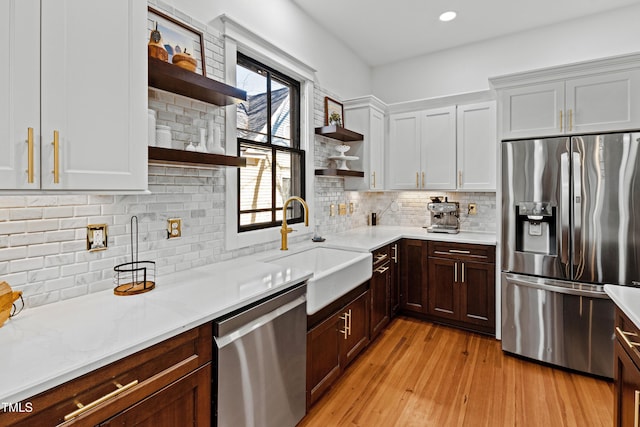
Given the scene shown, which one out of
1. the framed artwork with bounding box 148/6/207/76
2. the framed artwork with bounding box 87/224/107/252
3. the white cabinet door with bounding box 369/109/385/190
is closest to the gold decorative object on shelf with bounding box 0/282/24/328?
the framed artwork with bounding box 87/224/107/252

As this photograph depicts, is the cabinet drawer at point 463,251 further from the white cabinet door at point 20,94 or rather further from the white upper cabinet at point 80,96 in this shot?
the white cabinet door at point 20,94

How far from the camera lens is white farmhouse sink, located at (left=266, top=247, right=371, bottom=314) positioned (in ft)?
6.33

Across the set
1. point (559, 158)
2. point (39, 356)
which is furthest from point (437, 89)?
point (39, 356)

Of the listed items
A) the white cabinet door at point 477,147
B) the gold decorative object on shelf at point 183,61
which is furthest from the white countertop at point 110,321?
the white cabinet door at point 477,147

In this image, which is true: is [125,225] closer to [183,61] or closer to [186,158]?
[186,158]

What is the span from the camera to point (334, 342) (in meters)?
2.24

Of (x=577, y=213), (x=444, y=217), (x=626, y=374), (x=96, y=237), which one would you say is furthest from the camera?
(x=444, y=217)

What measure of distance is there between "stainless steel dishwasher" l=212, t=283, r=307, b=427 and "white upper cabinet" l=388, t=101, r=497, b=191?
2.46 metres

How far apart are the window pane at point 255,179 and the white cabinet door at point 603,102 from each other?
2461 millimetres

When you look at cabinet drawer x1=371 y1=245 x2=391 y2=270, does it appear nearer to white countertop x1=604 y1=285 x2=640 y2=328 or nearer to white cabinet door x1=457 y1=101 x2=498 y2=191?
white cabinet door x1=457 y1=101 x2=498 y2=191

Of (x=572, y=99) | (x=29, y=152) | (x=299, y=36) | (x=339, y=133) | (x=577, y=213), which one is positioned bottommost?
(x=577, y=213)

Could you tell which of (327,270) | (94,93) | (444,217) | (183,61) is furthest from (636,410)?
(444,217)

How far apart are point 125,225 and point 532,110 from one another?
3131mm

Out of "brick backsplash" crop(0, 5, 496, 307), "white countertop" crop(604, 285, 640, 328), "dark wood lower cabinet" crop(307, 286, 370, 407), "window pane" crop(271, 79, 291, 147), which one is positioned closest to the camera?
"white countertop" crop(604, 285, 640, 328)
